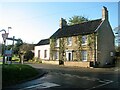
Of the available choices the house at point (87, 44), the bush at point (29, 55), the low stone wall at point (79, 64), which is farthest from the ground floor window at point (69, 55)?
the bush at point (29, 55)

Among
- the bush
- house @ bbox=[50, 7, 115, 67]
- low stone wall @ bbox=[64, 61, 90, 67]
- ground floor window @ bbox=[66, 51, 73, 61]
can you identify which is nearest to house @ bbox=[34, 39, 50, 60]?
the bush

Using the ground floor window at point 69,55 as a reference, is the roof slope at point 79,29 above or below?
above

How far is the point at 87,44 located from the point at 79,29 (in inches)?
187

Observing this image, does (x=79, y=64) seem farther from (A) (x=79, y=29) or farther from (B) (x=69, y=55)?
(A) (x=79, y=29)

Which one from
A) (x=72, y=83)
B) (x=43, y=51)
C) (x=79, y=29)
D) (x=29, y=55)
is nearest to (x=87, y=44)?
(x=79, y=29)

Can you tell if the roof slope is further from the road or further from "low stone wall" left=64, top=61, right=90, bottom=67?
the road

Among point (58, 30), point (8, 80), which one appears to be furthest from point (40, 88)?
point (58, 30)

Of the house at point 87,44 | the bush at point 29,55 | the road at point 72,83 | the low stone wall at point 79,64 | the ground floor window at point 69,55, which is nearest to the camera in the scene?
the road at point 72,83

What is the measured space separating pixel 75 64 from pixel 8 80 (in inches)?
799

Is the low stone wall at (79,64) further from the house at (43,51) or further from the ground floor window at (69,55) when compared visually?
the house at (43,51)

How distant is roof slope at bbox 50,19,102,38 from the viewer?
35350mm

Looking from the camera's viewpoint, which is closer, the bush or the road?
the road

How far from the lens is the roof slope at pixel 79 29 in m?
35.3

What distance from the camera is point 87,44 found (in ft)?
113
